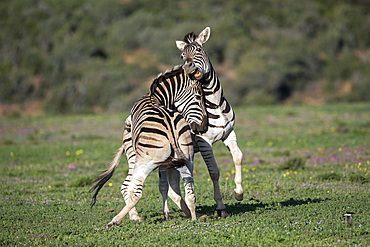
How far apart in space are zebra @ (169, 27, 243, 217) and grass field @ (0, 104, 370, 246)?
2.12 feet

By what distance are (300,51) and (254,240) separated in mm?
49443

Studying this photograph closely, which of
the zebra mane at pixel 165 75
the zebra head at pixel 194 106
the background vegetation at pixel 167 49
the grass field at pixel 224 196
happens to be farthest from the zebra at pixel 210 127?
the background vegetation at pixel 167 49

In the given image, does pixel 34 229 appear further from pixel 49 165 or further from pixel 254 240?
pixel 49 165

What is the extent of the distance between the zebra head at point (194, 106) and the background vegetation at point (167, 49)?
122 feet

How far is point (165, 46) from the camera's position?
53656 millimetres

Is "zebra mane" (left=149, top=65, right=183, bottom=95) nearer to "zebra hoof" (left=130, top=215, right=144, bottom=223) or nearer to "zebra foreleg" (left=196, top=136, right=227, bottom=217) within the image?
"zebra foreleg" (left=196, top=136, right=227, bottom=217)

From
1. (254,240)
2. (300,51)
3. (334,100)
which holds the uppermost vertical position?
(300,51)

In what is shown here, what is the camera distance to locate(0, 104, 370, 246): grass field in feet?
21.8

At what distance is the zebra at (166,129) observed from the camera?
6.97 m

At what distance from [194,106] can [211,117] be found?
13.2 inches

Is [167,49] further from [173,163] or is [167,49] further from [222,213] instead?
[173,163]

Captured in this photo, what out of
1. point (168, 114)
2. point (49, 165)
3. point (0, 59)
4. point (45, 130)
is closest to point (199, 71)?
point (168, 114)

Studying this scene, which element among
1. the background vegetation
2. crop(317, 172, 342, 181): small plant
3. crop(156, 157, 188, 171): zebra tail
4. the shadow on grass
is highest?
the background vegetation

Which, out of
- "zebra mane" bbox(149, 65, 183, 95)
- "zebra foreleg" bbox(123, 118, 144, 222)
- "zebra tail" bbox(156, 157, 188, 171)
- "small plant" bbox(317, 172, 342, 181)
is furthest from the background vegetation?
"zebra tail" bbox(156, 157, 188, 171)
